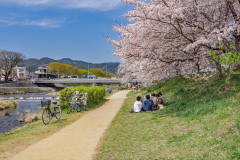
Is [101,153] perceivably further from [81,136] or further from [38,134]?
[38,134]

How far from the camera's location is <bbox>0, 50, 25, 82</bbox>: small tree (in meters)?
71.4

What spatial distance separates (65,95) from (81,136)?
766 cm

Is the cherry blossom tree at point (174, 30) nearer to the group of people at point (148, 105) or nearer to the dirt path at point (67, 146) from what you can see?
the group of people at point (148, 105)

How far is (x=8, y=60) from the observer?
72.9 metres

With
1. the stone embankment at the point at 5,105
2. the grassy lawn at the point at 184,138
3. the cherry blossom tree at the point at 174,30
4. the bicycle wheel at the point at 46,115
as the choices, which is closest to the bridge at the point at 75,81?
the stone embankment at the point at 5,105

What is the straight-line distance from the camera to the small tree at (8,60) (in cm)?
7144

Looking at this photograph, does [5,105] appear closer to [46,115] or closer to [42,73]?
[46,115]

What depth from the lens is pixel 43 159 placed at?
549 cm

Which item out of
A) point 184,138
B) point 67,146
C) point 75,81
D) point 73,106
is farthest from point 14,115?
point 75,81

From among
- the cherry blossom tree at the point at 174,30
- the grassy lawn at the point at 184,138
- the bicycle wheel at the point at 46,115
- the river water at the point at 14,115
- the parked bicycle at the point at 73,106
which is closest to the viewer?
the grassy lawn at the point at 184,138

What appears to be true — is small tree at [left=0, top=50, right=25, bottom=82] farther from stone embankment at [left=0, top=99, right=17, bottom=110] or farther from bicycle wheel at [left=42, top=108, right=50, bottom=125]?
bicycle wheel at [left=42, top=108, right=50, bottom=125]

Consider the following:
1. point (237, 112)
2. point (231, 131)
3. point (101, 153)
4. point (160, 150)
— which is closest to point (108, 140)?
point (101, 153)

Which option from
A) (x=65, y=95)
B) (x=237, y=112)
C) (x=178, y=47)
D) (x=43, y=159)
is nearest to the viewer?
(x=43, y=159)

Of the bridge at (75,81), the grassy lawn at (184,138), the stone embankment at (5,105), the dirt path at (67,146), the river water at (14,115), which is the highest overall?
the bridge at (75,81)
